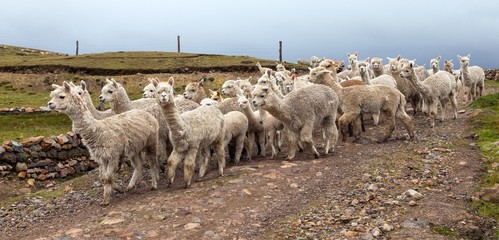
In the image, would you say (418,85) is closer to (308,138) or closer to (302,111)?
(302,111)

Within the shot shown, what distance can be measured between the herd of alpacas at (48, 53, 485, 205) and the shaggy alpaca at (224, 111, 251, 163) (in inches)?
1.1

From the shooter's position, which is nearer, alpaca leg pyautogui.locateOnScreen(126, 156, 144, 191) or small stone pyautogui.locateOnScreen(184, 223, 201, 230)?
small stone pyautogui.locateOnScreen(184, 223, 201, 230)

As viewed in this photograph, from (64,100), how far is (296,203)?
5.30 m

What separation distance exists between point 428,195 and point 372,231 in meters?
2.08

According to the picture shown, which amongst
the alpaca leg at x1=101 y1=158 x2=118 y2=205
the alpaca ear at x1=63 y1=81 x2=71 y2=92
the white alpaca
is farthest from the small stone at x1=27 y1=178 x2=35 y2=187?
the white alpaca

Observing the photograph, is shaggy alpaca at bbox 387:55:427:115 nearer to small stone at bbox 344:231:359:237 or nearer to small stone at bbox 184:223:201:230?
small stone at bbox 344:231:359:237

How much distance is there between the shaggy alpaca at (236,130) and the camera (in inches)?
503

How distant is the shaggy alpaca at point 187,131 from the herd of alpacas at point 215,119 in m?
0.02

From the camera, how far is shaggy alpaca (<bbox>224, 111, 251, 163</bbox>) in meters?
12.8

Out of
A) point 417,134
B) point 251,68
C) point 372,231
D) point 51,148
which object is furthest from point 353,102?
point 251,68

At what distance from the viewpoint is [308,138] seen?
12625mm

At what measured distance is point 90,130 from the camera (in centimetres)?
991

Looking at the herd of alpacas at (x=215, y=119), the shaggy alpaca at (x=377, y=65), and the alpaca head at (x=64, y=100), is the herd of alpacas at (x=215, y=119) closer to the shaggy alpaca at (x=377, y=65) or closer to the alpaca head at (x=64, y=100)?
the alpaca head at (x=64, y=100)

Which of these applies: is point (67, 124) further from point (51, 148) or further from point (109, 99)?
point (109, 99)
